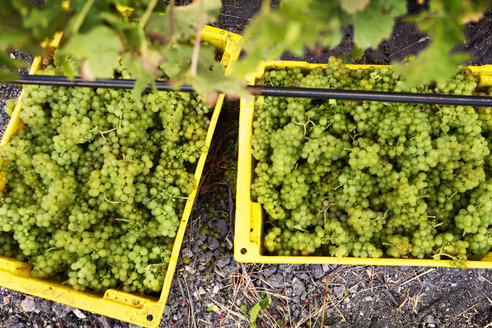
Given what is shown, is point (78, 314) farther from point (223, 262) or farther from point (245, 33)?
point (245, 33)

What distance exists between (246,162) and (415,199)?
28.0 inches

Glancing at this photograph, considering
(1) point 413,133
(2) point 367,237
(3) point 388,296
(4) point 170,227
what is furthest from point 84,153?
(3) point 388,296

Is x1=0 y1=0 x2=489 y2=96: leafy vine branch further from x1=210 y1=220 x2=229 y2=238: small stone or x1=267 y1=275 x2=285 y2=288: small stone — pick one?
x1=267 y1=275 x2=285 y2=288: small stone

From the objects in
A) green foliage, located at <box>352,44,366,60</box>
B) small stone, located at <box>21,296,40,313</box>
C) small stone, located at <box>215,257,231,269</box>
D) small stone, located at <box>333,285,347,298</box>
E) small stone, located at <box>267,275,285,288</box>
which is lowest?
small stone, located at <box>21,296,40,313</box>

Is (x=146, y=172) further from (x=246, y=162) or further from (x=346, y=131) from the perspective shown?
(x=346, y=131)

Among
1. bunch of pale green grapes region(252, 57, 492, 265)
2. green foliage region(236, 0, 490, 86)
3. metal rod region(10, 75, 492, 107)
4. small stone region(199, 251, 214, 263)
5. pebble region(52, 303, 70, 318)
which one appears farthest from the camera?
small stone region(199, 251, 214, 263)

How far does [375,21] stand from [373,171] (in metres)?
0.88

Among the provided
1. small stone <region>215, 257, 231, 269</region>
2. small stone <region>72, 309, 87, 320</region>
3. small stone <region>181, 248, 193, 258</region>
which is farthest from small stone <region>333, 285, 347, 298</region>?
small stone <region>72, 309, 87, 320</region>

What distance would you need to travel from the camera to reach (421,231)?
161 centimetres

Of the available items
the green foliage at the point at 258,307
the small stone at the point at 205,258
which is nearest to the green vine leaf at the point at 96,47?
the small stone at the point at 205,258

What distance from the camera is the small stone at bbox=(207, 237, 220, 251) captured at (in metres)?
2.24

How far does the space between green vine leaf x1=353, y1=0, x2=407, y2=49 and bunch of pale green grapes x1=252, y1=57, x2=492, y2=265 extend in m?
0.75

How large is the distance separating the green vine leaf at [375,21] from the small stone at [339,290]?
1.69 meters

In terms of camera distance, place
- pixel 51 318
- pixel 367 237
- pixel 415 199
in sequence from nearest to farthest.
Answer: pixel 415 199 → pixel 367 237 → pixel 51 318
